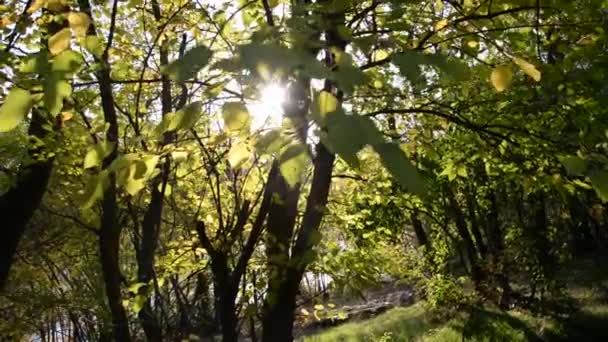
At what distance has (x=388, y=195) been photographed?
4.82 meters

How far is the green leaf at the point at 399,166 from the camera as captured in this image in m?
0.80

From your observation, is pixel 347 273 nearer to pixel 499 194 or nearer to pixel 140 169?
pixel 140 169

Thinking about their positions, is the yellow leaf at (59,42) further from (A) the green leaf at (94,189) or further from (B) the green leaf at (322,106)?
(B) the green leaf at (322,106)

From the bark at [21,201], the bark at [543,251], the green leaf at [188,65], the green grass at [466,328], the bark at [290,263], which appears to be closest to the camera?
the green leaf at [188,65]

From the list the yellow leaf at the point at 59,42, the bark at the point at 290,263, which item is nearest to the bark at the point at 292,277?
the bark at the point at 290,263

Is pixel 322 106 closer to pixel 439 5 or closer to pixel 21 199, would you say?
pixel 439 5

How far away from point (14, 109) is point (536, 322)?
12.1 m

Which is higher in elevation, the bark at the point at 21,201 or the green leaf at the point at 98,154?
the bark at the point at 21,201

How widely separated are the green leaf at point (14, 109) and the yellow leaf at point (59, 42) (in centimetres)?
20

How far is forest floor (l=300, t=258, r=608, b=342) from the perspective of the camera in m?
10.7

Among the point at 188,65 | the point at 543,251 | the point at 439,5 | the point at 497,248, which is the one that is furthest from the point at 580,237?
the point at 188,65

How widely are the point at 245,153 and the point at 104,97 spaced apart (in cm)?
299

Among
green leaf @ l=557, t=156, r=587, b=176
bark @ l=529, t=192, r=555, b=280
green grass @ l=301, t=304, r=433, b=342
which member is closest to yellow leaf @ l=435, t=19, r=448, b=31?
green leaf @ l=557, t=156, r=587, b=176

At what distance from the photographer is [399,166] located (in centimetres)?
81
